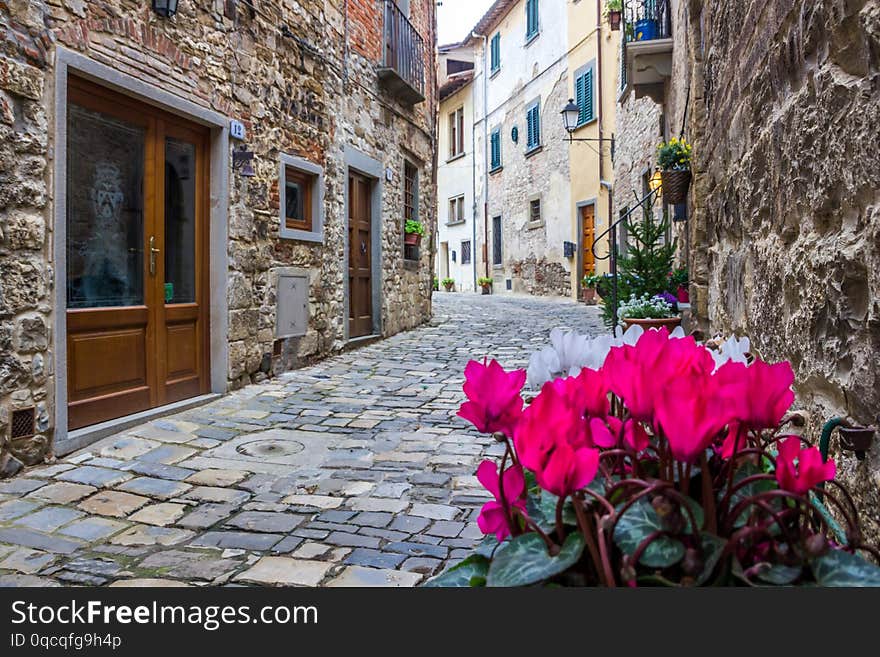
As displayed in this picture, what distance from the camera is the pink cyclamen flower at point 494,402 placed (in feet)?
3.08

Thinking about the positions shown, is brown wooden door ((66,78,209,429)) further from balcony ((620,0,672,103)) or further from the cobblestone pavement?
balcony ((620,0,672,103))

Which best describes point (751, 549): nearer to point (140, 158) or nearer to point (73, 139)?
point (73, 139)

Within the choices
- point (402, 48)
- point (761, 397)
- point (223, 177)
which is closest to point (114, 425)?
point (223, 177)

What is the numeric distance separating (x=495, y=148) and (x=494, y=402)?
21.5m

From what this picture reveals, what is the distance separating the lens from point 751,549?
2.46 ft

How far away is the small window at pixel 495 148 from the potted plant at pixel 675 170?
15.7 m

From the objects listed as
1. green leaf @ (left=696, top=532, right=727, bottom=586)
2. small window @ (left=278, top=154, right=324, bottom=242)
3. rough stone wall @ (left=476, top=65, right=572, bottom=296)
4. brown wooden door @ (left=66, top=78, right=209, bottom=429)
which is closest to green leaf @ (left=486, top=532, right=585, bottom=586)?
green leaf @ (left=696, top=532, right=727, bottom=586)

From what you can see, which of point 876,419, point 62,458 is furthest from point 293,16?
point 876,419

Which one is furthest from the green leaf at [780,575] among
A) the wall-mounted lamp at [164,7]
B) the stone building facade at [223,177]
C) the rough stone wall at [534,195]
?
the rough stone wall at [534,195]

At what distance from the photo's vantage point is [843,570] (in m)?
0.71

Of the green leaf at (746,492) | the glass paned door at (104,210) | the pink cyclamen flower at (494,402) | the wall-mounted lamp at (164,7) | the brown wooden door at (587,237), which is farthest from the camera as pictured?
the brown wooden door at (587,237)

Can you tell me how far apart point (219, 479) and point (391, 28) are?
24.4 ft

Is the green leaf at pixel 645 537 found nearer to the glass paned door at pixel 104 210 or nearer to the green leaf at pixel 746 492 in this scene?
the green leaf at pixel 746 492

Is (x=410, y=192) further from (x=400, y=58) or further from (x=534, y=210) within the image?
(x=534, y=210)
